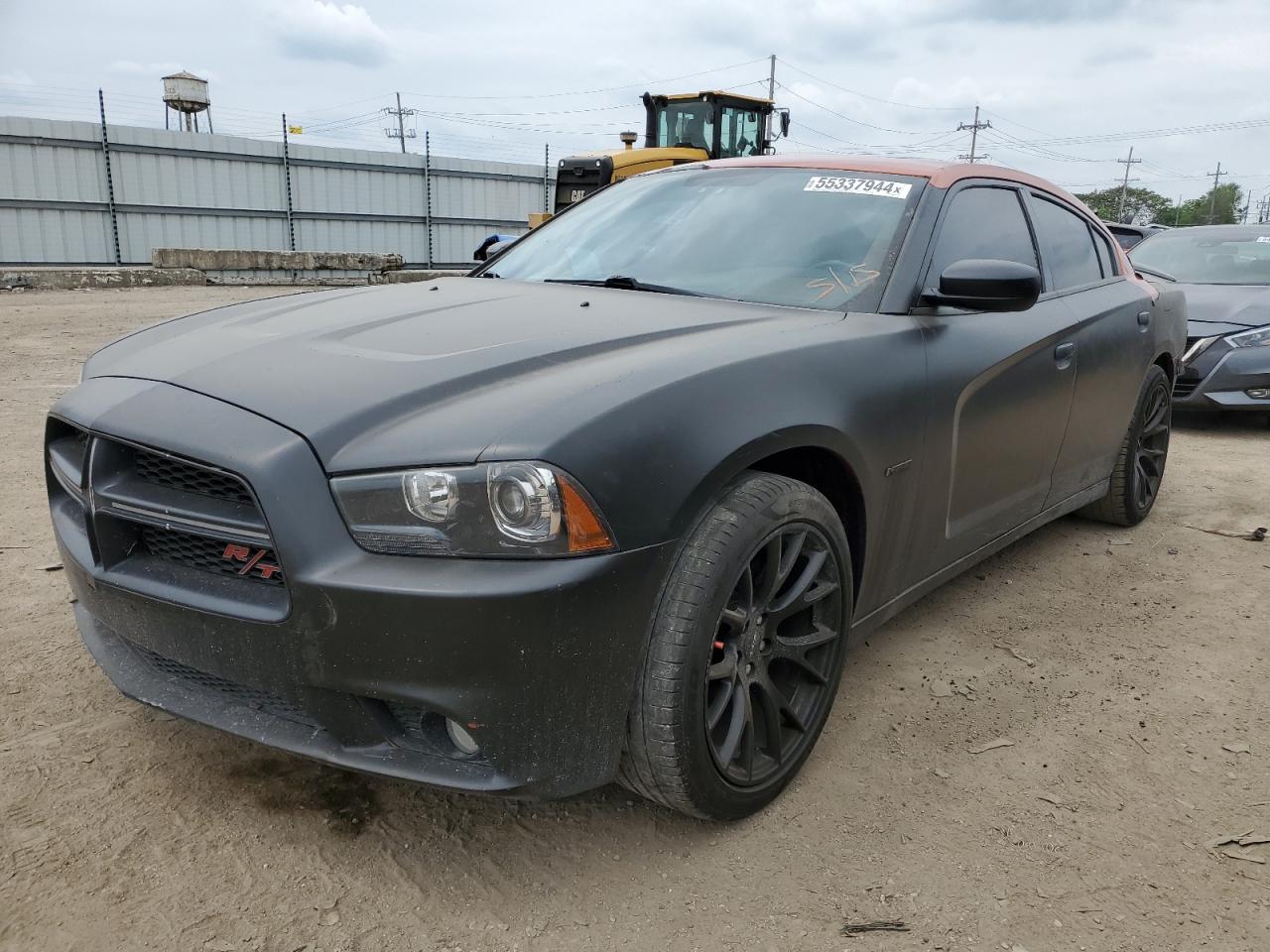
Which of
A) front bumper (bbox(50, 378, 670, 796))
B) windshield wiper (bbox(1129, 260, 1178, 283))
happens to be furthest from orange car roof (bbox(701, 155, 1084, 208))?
windshield wiper (bbox(1129, 260, 1178, 283))

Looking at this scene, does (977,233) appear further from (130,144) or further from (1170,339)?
(130,144)

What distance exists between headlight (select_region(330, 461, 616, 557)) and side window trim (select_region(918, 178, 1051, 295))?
4.72 ft

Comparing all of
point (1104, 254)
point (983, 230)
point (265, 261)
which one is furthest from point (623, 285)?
point (265, 261)

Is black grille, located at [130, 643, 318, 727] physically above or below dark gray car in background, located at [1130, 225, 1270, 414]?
below

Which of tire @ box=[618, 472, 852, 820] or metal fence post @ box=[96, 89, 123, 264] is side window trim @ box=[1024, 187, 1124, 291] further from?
metal fence post @ box=[96, 89, 123, 264]

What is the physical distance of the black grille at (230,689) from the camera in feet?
5.94

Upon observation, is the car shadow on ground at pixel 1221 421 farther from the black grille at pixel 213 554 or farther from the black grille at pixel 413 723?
the black grille at pixel 213 554

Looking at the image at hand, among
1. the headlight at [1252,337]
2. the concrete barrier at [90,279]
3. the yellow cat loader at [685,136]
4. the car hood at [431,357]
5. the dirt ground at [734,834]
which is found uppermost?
the yellow cat loader at [685,136]

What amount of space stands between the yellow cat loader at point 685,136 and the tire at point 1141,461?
893 cm

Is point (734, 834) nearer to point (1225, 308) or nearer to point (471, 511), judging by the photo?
point (471, 511)

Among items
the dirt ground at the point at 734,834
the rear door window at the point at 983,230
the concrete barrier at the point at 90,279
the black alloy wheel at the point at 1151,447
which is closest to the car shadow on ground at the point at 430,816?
the dirt ground at the point at 734,834

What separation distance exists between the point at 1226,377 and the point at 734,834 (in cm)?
609

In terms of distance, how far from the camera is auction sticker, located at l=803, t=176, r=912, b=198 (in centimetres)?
283

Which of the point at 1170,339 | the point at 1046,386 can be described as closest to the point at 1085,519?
the point at 1170,339
